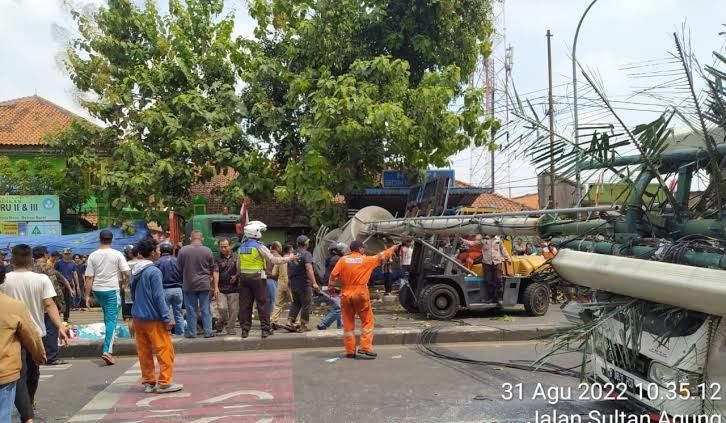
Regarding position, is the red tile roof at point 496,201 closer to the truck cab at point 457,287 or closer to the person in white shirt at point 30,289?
the truck cab at point 457,287

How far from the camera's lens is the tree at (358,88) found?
1456 centimetres

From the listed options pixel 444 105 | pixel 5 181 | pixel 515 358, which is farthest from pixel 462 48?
pixel 5 181

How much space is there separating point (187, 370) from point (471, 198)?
45.3 ft

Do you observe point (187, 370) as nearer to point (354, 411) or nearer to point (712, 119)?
point (354, 411)

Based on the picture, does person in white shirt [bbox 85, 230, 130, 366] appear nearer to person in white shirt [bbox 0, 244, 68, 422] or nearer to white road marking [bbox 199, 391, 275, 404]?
person in white shirt [bbox 0, 244, 68, 422]

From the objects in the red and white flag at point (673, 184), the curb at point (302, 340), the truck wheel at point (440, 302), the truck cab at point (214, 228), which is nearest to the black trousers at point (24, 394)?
the curb at point (302, 340)

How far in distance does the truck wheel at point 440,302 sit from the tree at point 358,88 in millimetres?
4630

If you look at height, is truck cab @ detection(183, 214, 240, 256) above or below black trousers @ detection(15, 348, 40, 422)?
above

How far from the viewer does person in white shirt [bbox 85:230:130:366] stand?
25.6 ft

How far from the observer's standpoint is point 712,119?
383 centimetres

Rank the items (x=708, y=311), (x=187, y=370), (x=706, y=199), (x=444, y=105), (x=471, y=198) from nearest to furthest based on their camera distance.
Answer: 1. (x=708, y=311)
2. (x=706, y=199)
3. (x=187, y=370)
4. (x=444, y=105)
5. (x=471, y=198)

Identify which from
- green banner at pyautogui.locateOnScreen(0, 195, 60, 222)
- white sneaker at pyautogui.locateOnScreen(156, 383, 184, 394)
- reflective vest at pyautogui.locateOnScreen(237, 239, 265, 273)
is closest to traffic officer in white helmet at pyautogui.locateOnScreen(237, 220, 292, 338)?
reflective vest at pyautogui.locateOnScreen(237, 239, 265, 273)

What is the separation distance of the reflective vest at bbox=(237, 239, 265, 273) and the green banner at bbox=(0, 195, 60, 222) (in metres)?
13.4

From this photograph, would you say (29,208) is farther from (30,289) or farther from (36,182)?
(30,289)
